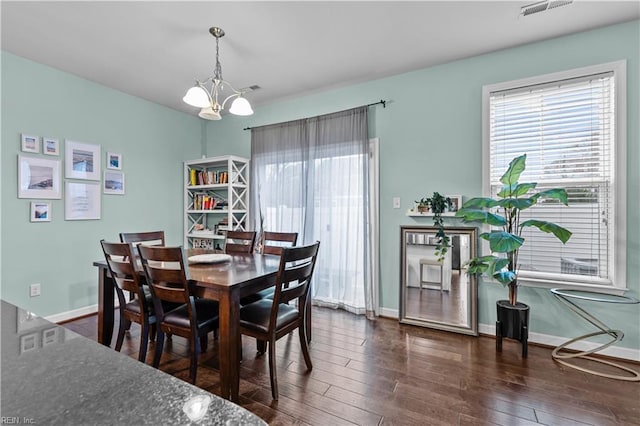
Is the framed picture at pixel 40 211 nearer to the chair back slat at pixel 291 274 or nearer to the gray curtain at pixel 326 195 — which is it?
the gray curtain at pixel 326 195

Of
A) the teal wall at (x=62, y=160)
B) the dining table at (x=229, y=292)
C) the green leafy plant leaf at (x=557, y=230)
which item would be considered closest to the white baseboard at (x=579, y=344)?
the green leafy plant leaf at (x=557, y=230)

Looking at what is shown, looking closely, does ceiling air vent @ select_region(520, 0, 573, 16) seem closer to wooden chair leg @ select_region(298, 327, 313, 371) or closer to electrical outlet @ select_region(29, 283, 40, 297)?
wooden chair leg @ select_region(298, 327, 313, 371)

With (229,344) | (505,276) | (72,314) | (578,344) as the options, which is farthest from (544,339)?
(72,314)

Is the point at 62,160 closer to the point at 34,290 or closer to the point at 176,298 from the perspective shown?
the point at 34,290

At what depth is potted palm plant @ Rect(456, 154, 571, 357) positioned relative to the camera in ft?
7.61

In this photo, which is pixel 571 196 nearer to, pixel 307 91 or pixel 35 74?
pixel 307 91

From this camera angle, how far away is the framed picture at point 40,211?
2.99 m

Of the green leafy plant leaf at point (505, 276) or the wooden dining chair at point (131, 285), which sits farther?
the green leafy plant leaf at point (505, 276)

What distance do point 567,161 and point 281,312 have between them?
9.00ft

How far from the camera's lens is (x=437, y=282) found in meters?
3.10

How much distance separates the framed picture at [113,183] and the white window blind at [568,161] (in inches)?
168

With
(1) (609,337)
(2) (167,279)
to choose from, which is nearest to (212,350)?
(2) (167,279)

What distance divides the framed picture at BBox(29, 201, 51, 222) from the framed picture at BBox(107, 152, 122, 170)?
77 cm

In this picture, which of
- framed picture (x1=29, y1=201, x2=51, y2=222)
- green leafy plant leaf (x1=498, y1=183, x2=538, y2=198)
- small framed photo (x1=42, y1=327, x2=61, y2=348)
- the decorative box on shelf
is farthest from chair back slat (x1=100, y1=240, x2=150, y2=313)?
green leafy plant leaf (x1=498, y1=183, x2=538, y2=198)
